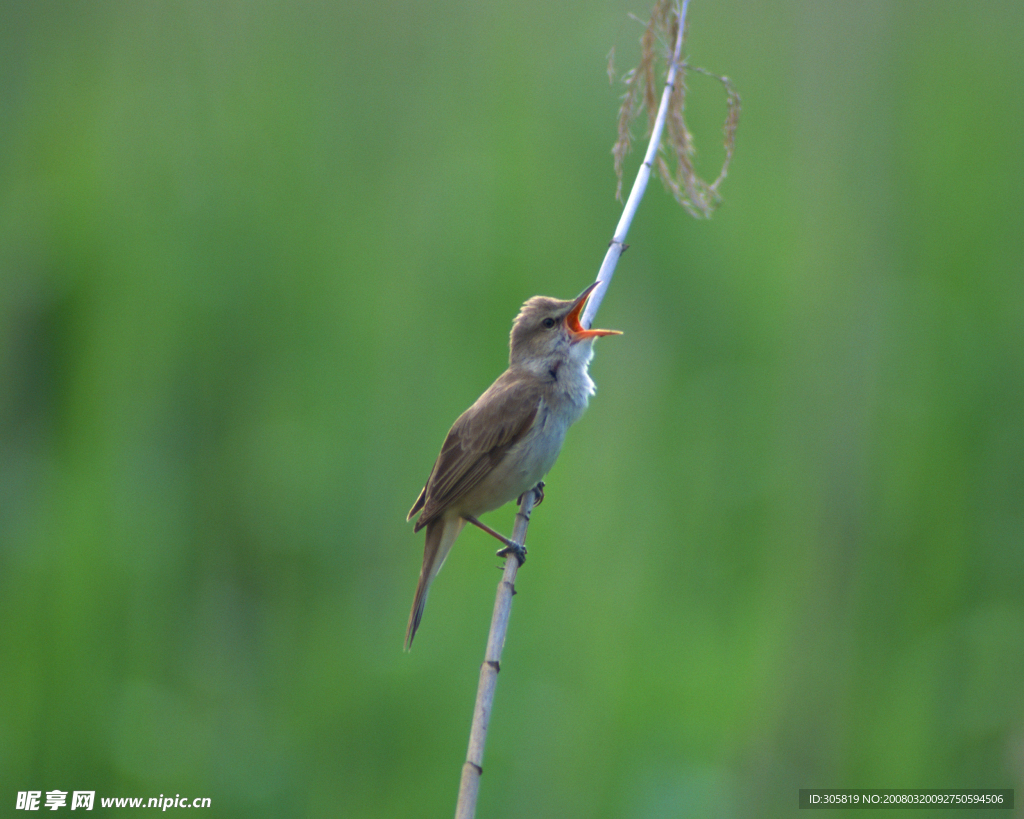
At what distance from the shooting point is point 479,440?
257 centimetres

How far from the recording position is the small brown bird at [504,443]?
2.55m

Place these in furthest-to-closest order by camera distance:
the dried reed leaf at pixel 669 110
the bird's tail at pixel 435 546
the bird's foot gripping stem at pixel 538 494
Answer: the bird's foot gripping stem at pixel 538 494 → the bird's tail at pixel 435 546 → the dried reed leaf at pixel 669 110

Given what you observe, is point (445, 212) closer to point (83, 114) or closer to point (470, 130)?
point (470, 130)

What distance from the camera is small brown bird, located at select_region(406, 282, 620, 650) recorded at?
2.55 m

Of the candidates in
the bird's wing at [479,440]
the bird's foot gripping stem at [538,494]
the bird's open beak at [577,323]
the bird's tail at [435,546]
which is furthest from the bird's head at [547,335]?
the bird's tail at [435,546]

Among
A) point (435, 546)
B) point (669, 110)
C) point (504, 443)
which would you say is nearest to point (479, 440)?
point (504, 443)

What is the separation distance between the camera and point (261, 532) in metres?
3.00

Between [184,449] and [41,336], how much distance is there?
619 mm

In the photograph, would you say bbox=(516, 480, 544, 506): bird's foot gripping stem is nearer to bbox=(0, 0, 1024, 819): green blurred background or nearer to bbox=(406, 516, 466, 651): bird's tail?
bbox=(0, 0, 1024, 819): green blurred background

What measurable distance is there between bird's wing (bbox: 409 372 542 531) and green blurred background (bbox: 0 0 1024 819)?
1.02 feet

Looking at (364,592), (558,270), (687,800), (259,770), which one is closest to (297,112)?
(558,270)

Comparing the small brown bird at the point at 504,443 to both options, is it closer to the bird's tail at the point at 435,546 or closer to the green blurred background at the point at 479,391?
the bird's tail at the point at 435,546

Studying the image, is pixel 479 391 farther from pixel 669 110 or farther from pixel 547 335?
pixel 669 110

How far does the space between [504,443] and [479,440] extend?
0.08m
